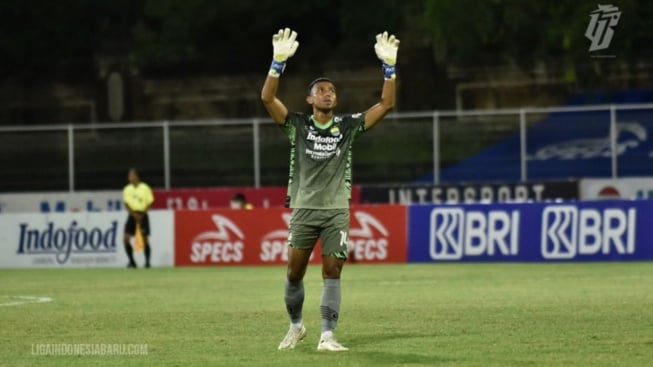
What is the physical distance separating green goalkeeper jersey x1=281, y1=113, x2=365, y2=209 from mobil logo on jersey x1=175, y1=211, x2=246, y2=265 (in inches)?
764

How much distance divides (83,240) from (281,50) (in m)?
21.3

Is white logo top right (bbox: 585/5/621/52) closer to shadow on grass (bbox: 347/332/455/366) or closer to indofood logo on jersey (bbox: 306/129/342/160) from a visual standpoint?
shadow on grass (bbox: 347/332/455/366)

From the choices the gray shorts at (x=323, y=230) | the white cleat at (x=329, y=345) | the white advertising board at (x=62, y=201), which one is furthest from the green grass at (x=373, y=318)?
the white advertising board at (x=62, y=201)

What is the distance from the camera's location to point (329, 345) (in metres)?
13.2

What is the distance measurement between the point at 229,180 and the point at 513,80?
45.8 feet

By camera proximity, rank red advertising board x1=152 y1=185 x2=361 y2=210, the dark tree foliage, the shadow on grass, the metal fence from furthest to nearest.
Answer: the dark tree foliage < red advertising board x1=152 y1=185 x2=361 y2=210 < the metal fence < the shadow on grass

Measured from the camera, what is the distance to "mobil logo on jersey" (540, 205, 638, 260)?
30.2 m

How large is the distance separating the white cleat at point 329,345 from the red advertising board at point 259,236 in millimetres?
18730

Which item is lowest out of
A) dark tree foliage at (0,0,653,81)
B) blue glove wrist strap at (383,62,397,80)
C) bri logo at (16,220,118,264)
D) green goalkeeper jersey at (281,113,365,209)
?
bri logo at (16,220,118,264)

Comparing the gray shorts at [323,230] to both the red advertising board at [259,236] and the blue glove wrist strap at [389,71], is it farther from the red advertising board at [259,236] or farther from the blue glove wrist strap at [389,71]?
the red advertising board at [259,236]

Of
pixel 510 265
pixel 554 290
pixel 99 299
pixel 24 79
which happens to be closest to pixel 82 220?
pixel 510 265

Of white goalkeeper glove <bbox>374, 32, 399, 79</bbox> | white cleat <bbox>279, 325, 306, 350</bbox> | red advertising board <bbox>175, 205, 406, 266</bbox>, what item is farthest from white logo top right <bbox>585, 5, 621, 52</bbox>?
red advertising board <bbox>175, 205, 406, 266</bbox>

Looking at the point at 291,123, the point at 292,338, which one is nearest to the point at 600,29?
the point at 291,123

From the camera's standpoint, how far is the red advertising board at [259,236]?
32.2 metres
